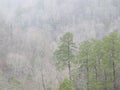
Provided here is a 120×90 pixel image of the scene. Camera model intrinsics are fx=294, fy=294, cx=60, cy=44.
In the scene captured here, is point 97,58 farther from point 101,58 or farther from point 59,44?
point 59,44

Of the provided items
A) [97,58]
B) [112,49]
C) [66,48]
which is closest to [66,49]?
[66,48]

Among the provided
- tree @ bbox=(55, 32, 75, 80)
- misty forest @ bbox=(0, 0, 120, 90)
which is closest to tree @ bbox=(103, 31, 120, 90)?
misty forest @ bbox=(0, 0, 120, 90)

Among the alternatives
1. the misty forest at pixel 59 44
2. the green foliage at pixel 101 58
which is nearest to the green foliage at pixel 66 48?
the misty forest at pixel 59 44

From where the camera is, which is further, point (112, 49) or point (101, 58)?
point (101, 58)

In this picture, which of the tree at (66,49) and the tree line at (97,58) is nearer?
the tree line at (97,58)

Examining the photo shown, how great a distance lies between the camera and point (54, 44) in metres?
75.2

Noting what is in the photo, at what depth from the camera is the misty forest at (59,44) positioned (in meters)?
35.2

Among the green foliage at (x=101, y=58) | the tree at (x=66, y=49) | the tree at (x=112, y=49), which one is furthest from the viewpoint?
the tree at (x=66, y=49)

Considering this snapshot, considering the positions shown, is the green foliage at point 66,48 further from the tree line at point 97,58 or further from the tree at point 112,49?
the tree at point 112,49

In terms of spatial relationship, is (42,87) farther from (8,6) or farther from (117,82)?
(8,6)

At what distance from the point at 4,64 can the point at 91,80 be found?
111 ft

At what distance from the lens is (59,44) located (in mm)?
70188

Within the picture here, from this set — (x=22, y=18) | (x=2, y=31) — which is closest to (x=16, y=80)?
(x=2, y=31)

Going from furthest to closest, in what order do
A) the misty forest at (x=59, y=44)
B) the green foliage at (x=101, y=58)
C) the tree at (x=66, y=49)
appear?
the tree at (x=66, y=49) < the misty forest at (x=59, y=44) < the green foliage at (x=101, y=58)
